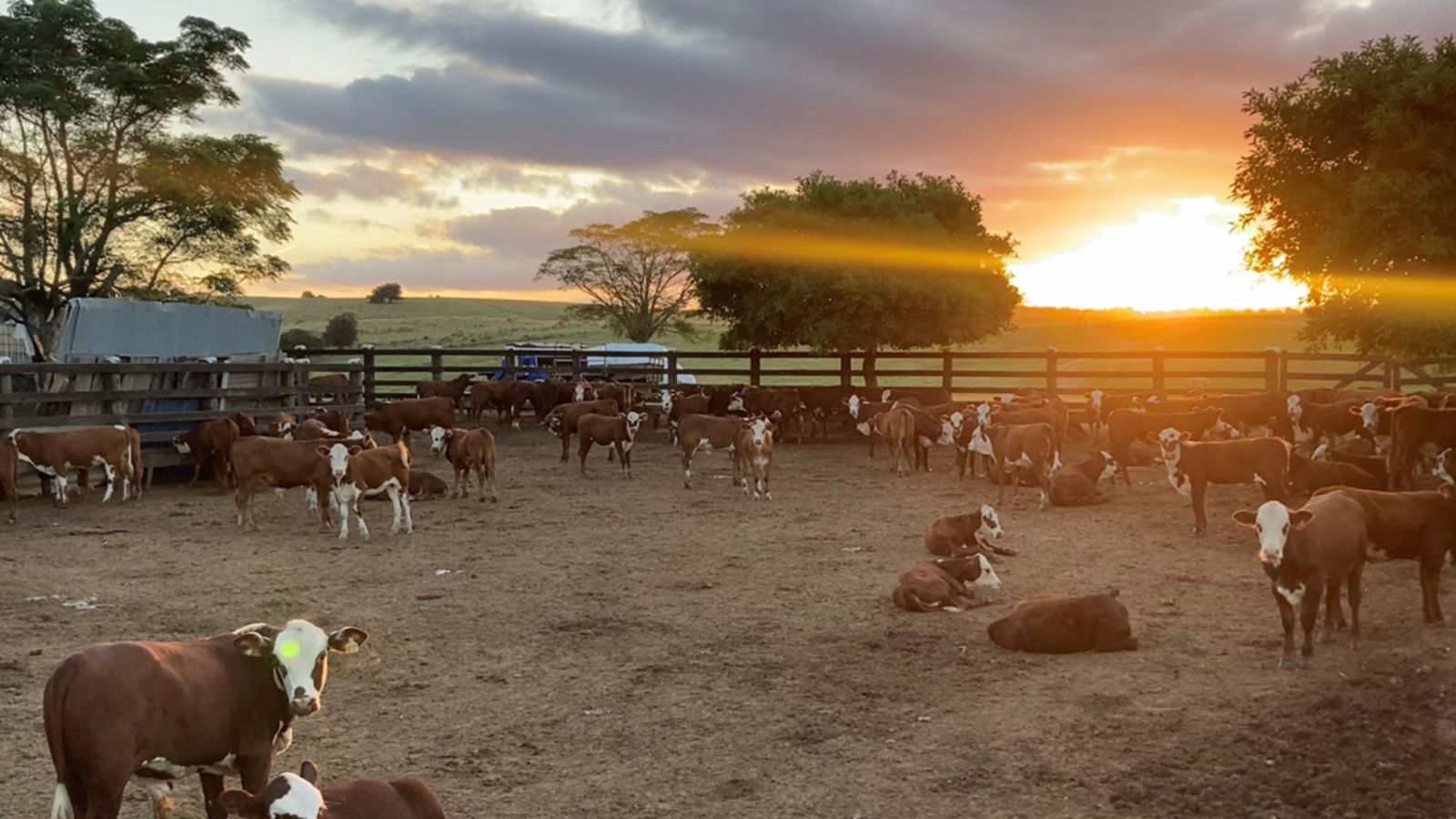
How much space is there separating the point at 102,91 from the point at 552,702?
32.8 m

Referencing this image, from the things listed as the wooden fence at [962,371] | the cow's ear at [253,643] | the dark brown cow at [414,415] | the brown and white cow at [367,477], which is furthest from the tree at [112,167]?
the cow's ear at [253,643]

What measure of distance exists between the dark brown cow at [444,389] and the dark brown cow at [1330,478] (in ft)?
70.3

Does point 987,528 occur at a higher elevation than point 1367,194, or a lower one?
lower

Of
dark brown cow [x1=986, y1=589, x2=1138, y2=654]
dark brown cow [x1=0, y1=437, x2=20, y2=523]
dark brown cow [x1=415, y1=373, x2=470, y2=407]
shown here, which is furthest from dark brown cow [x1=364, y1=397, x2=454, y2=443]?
dark brown cow [x1=986, y1=589, x2=1138, y2=654]

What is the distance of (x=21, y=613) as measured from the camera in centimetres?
988

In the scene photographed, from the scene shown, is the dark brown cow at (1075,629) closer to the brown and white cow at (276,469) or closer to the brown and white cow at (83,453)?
the brown and white cow at (276,469)

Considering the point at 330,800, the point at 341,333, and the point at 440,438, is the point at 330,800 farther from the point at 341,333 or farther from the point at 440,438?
the point at 341,333

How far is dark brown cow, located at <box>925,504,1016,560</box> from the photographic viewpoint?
12.4 m

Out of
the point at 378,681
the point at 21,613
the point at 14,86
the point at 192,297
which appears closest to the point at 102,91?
the point at 14,86

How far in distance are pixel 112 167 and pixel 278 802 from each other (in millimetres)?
34541

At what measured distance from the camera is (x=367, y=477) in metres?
14.4

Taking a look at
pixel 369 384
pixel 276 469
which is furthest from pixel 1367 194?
pixel 369 384

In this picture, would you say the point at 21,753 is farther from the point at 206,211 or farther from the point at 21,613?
the point at 206,211

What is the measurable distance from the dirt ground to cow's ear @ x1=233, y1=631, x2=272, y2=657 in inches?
43.2
